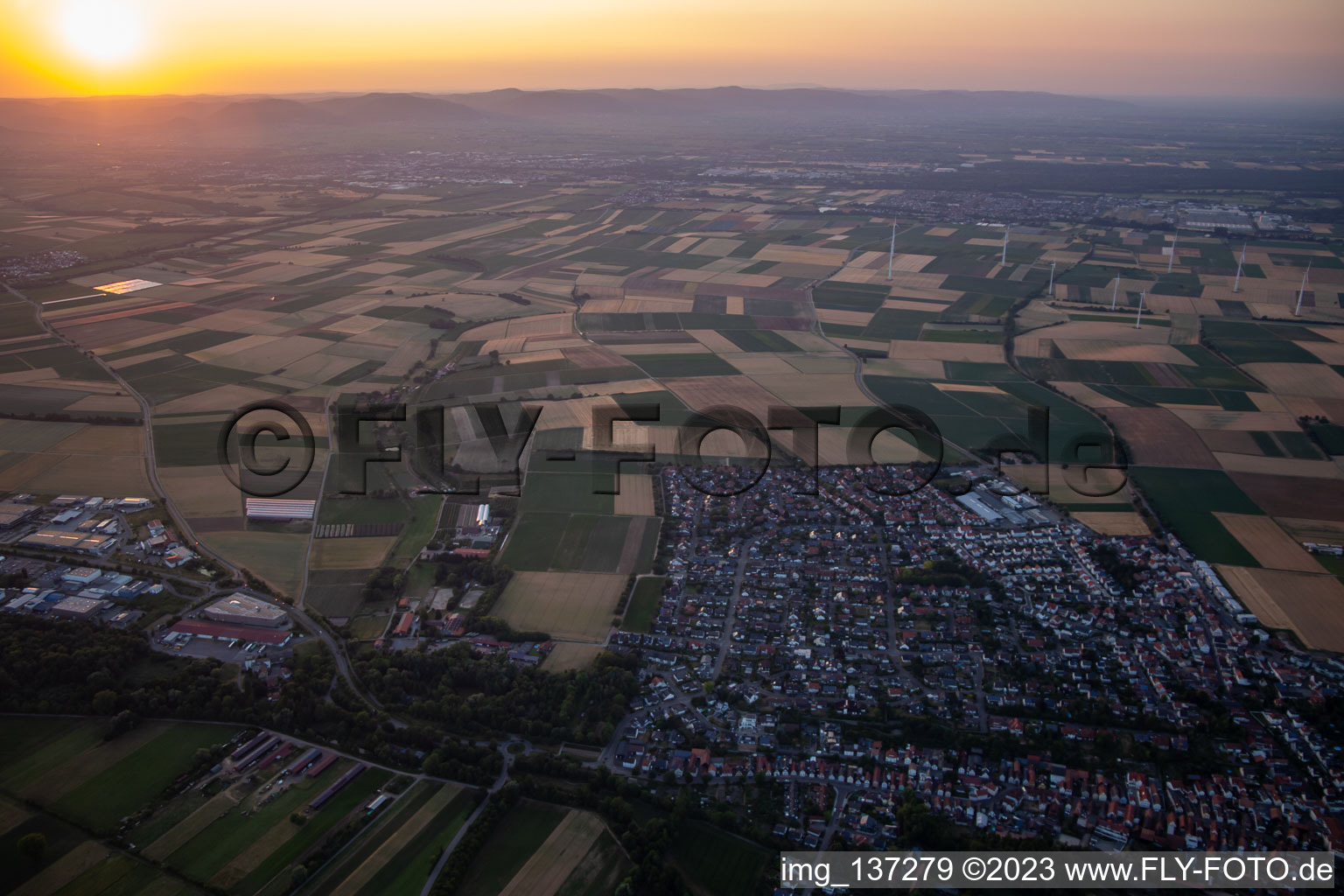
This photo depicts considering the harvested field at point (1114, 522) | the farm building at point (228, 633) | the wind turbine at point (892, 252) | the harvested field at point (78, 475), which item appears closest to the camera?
the farm building at point (228, 633)

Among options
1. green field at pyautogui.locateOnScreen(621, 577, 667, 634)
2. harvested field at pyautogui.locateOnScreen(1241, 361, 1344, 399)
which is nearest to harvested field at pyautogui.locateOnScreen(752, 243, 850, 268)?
harvested field at pyautogui.locateOnScreen(1241, 361, 1344, 399)

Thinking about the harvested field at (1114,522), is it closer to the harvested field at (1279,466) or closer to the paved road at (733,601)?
the harvested field at (1279,466)

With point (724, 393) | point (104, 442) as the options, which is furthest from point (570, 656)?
point (104, 442)

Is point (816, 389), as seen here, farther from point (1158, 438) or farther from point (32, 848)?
point (32, 848)

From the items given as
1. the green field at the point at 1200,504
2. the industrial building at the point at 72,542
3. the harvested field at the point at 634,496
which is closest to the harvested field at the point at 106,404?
the industrial building at the point at 72,542

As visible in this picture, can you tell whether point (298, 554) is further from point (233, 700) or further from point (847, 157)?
point (847, 157)
